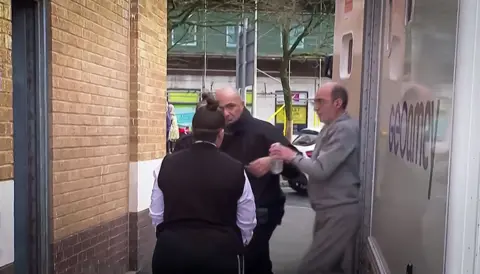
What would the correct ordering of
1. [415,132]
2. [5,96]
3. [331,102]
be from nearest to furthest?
[415,132] → [5,96] → [331,102]

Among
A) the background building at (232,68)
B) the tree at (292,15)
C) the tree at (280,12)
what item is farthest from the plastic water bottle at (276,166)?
the background building at (232,68)

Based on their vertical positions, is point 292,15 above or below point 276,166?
above

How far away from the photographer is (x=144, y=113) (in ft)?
21.5

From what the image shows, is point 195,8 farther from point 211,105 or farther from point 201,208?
point 201,208

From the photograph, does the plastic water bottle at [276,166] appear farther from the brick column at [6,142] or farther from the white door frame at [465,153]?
the white door frame at [465,153]

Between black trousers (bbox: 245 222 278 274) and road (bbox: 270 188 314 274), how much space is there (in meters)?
2.43

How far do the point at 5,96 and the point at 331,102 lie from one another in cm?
215

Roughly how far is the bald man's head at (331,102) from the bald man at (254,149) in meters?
0.60

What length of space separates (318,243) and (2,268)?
78.9 inches

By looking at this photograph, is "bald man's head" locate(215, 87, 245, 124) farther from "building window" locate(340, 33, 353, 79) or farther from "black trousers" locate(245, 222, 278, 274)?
"building window" locate(340, 33, 353, 79)

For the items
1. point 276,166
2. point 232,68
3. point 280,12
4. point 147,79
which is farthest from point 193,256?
point 232,68

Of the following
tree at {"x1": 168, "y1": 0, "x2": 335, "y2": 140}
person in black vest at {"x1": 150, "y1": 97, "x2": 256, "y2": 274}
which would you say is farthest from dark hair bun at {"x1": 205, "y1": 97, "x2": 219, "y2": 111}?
tree at {"x1": 168, "y1": 0, "x2": 335, "y2": 140}

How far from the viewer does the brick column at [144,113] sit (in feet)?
20.8

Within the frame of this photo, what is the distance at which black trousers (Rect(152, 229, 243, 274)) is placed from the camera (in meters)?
3.26
